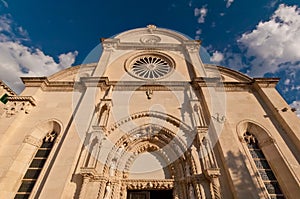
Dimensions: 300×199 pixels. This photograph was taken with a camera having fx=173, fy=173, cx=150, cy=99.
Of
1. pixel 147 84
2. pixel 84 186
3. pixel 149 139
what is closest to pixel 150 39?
pixel 147 84

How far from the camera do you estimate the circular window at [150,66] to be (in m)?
12.1

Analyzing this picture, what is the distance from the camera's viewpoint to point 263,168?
776cm

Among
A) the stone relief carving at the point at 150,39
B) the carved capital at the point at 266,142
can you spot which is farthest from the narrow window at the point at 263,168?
the stone relief carving at the point at 150,39

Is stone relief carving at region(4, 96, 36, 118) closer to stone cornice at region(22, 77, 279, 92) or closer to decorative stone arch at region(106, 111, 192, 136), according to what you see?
stone cornice at region(22, 77, 279, 92)

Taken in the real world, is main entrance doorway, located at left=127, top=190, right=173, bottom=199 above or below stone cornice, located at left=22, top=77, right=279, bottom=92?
below

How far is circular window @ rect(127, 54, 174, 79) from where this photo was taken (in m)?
12.1

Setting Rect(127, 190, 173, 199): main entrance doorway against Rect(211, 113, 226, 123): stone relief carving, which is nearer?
Rect(127, 190, 173, 199): main entrance doorway

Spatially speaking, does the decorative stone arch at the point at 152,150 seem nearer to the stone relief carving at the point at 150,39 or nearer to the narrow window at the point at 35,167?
the narrow window at the point at 35,167

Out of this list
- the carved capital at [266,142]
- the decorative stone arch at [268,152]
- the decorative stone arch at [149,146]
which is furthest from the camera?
the carved capital at [266,142]

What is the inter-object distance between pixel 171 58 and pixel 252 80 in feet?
18.5

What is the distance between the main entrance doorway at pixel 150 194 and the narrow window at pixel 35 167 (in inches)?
162

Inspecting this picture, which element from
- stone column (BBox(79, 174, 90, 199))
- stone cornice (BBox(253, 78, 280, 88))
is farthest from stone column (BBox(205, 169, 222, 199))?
stone cornice (BBox(253, 78, 280, 88))

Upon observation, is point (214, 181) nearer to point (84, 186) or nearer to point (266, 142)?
point (266, 142)

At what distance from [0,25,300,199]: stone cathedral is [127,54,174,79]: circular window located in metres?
0.56
